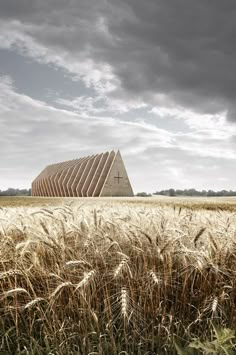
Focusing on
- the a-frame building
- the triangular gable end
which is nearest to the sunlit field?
the a-frame building

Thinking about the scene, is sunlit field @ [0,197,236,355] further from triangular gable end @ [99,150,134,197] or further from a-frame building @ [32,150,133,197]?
triangular gable end @ [99,150,134,197]

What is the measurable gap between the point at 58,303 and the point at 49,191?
41.2m

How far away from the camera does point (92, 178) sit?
31812 mm

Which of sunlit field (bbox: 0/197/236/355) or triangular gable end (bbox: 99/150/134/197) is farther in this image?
triangular gable end (bbox: 99/150/134/197)

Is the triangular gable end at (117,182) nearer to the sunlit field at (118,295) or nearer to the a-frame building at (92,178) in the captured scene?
the a-frame building at (92,178)

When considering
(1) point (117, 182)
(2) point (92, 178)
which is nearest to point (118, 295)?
(1) point (117, 182)

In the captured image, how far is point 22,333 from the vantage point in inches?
102

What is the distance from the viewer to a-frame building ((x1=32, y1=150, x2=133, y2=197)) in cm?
2998

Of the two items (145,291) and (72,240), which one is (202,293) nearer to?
(145,291)

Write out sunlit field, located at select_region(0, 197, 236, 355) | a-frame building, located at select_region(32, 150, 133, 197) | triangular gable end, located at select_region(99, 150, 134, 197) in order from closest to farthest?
1. sunlit field, located at select_region(0, 197, 236, 355)
2. triangular gable end, located at select_region(99, 150, 134, 197)
3. a-frame building, located at select_region(32, 150, 133, 197)

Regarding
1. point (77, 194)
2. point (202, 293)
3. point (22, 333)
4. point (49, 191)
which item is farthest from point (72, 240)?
point (49, 191)

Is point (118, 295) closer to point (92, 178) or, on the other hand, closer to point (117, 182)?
point (117, 182)

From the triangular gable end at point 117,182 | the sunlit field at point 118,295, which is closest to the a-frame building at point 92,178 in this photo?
the triangular gable end at point 117,182

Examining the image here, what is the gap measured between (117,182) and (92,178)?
2.88 metres
